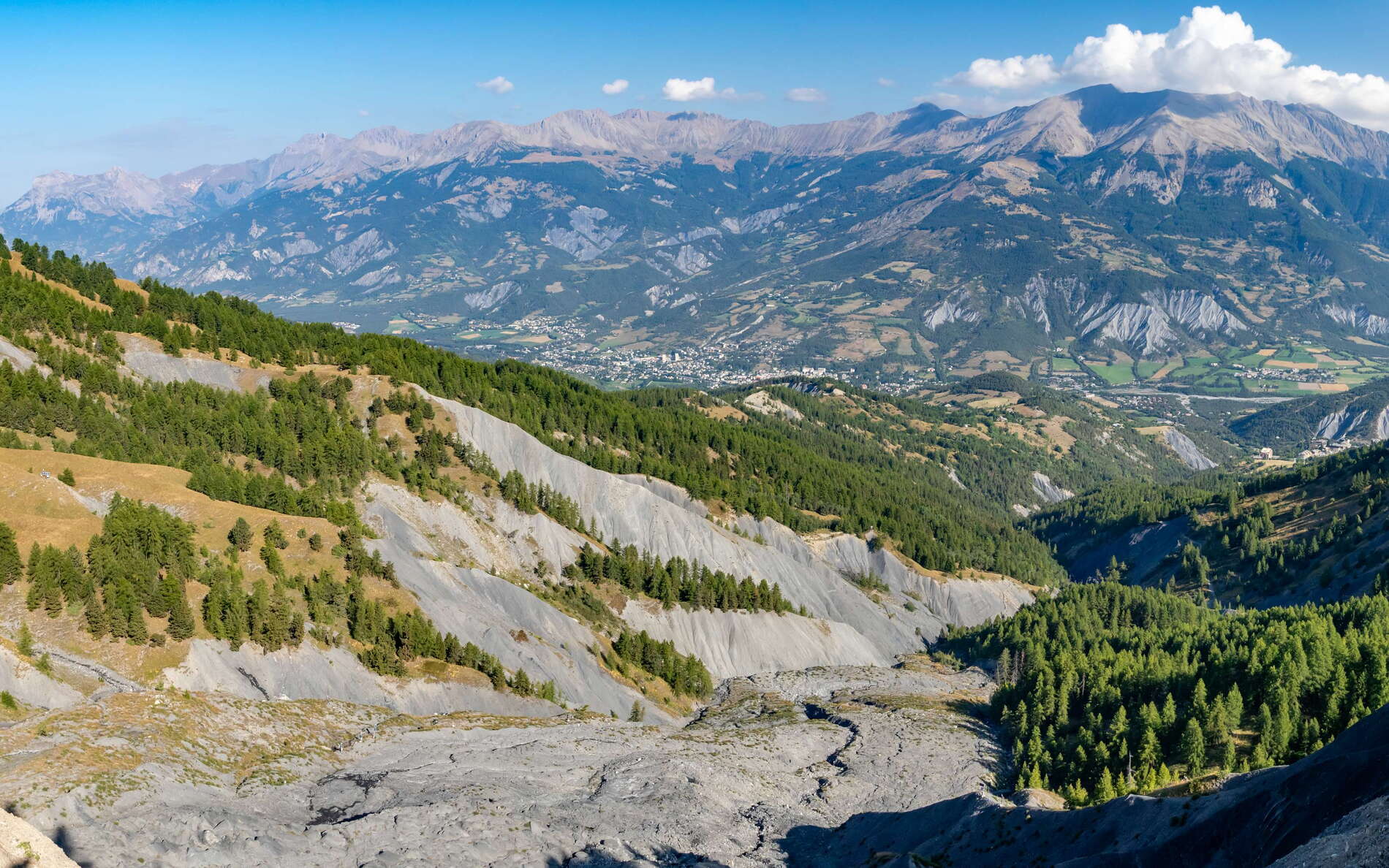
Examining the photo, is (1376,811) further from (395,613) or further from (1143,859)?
(395,613)

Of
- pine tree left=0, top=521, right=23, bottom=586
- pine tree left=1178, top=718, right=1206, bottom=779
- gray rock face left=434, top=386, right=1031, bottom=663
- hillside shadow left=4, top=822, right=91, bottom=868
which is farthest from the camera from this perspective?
gray rock face left=434, top=386, right=1031, bottom=663

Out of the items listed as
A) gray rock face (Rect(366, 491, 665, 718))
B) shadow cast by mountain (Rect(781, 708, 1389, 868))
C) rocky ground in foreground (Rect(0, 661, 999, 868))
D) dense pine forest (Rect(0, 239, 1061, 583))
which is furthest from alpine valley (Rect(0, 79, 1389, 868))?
dense pine forest (Rect(0, 239, 1061, 583))

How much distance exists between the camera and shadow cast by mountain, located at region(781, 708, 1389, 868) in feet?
116

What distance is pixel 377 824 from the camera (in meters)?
50.2

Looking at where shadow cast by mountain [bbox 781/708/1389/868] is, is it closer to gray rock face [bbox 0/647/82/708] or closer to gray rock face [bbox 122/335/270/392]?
gray rock face [bbox 0/647/82/708]

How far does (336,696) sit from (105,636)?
58.4 feet

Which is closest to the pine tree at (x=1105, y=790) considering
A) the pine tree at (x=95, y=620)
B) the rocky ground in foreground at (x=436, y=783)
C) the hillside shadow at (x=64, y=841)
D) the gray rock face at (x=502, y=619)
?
the rocky ground in foreground at (x=436, y=783)

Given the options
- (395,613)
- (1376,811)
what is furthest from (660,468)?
(1376,811)

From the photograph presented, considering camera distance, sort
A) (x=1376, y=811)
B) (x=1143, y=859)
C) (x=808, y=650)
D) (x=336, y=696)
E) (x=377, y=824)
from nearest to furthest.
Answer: (x=1376, y=811) < (x=1143, y=859) < (x=377, y=824) < (x=336, y=696) < (x=808, y=650)

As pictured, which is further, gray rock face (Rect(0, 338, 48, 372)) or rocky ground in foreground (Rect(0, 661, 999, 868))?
gray rock face (Rect(0, 338, 48, 372))

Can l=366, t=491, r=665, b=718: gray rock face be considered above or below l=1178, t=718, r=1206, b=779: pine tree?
above

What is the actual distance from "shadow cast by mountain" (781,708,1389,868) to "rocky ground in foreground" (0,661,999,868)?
1015cm

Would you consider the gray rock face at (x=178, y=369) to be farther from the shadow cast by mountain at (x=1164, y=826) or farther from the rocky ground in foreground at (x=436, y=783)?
the shadow cast by mountain at (x=1164, y=826)

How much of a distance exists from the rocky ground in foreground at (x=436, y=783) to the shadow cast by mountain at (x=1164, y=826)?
10.1 meters
